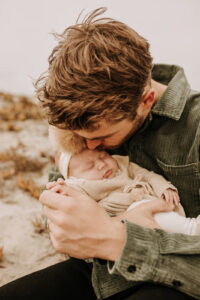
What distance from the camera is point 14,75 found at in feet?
28.7

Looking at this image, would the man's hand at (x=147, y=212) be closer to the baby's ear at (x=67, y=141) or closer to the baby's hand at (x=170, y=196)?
the baby's hand at (x=170, y=196)

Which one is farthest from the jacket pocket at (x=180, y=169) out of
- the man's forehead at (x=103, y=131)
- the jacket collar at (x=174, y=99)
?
the man's forehead at (x=103, y=131)

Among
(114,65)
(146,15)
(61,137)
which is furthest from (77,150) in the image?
(146,15)

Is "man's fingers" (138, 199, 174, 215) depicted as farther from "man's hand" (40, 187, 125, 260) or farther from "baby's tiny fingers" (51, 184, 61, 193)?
"baby's tiny fingers" (51, 184, 61, 193)

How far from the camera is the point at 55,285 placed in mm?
1737

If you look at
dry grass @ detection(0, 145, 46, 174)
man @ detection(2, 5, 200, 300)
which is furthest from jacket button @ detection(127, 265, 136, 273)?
dry grass @ detection(0, 145, 46, 174)

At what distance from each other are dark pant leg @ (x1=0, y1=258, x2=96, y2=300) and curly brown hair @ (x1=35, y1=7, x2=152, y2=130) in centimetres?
97

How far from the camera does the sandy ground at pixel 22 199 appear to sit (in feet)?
9.07

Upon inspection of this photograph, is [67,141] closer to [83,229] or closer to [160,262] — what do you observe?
[83,229]

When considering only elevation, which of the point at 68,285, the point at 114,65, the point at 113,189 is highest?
→ the point at 114,65

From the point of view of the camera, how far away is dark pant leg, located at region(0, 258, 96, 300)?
1.68 metres

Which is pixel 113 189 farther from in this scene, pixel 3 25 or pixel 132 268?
pixel 3 25

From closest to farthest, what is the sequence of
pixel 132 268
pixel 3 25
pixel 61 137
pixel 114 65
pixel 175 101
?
pixel 132 268, pixel 114 65, pixel 175 101, pixel 61 137, pixel 3 25

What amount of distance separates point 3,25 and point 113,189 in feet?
25.2
